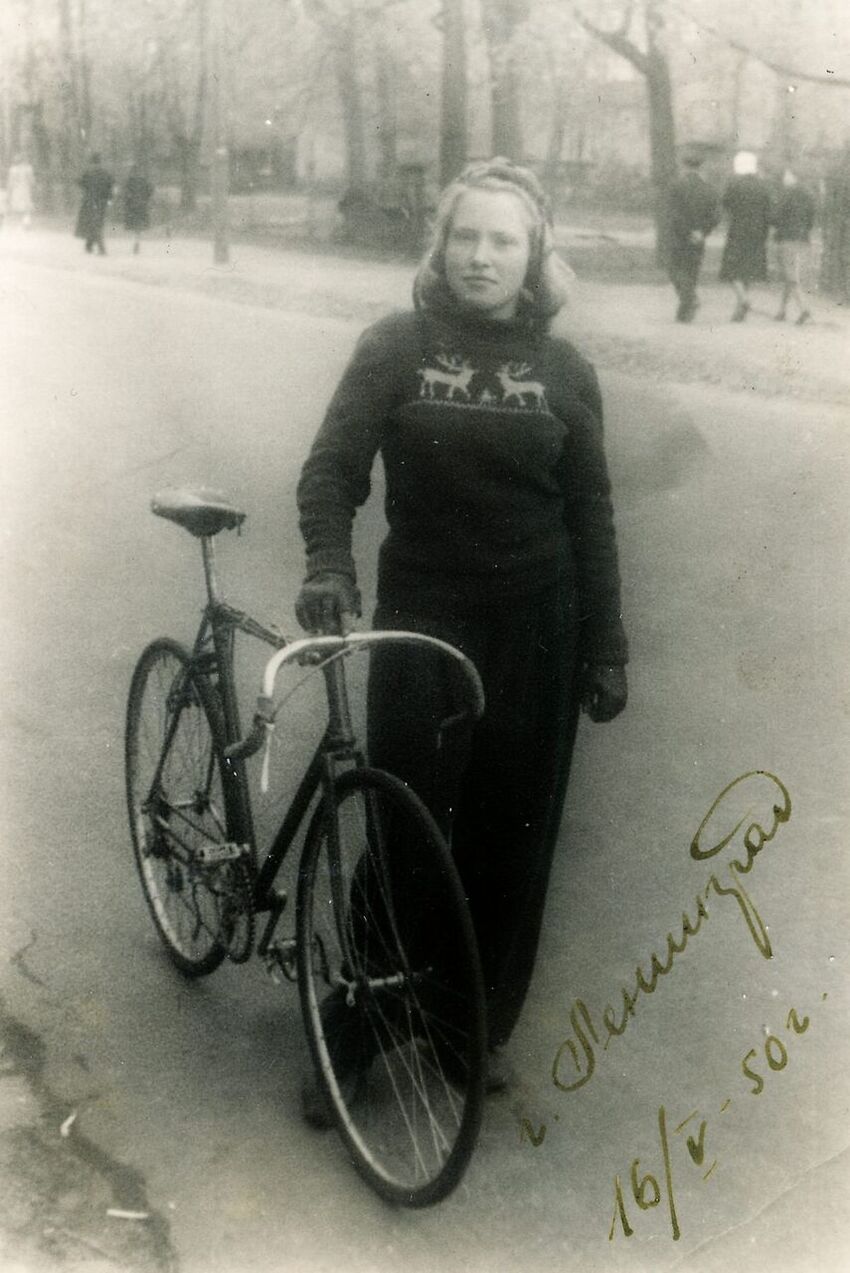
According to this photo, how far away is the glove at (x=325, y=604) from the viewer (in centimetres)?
296

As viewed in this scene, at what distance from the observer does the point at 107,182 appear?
13.3 ft

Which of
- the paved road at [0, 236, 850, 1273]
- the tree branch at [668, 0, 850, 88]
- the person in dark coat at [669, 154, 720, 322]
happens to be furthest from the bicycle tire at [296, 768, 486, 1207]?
the tree branch at [668, 0, 850, 88]

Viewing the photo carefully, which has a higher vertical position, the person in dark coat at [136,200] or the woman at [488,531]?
the person in dark coat at [136,200]

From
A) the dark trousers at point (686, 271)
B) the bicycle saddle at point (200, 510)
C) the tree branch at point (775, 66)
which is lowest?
the bicycle saddle at point (200, 510)

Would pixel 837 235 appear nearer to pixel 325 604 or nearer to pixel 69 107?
pixel 325 604

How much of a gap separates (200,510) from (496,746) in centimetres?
83

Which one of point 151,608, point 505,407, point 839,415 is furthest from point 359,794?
point 151,608

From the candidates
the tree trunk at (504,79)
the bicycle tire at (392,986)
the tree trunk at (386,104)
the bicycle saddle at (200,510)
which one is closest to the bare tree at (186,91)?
the tree trunk at (386,104)

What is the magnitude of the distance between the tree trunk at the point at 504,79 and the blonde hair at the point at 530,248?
0.43 m

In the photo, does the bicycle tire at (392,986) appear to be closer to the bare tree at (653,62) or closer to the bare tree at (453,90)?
the bare tree at (453,90)

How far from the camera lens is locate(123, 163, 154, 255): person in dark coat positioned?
3.77 m

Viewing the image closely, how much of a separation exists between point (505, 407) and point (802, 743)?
1.31 m

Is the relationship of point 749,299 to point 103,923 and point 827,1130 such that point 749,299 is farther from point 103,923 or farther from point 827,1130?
point 103,923

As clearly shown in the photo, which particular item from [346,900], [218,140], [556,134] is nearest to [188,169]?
[218,140]
